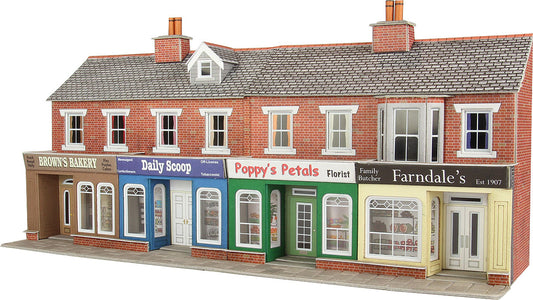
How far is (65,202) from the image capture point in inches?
1103

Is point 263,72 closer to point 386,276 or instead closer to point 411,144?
point 411,144

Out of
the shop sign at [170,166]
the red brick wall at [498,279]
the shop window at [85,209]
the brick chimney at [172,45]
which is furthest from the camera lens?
the brick chimney at [172,45]

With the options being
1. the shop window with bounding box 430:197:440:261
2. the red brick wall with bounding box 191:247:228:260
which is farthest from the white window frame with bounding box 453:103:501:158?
the red brick wall with bounding box 191:247:228:260

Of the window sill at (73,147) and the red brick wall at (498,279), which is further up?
the window sill at (73,147)

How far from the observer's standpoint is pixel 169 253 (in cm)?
2509

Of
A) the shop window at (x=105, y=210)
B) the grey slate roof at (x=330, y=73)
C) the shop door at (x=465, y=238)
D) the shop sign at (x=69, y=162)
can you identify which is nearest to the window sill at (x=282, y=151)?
the grey slate roof at (x=330, y=73)

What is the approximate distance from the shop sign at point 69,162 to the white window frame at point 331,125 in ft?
25.9

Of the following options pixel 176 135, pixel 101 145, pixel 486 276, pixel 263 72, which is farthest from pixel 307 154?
pixel 101 145

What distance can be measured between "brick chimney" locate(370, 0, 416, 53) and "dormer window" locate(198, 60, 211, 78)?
600 centimetres

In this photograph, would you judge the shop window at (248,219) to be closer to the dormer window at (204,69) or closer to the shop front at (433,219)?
the shop front at (433,219)

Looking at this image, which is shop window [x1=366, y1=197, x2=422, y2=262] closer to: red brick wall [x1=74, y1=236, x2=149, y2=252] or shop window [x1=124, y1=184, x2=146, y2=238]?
red brick wall [x1=74, y1=236, x2=149, y2=252]

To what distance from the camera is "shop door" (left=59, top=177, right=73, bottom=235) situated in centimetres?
2792

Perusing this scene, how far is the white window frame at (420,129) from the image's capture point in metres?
21.5

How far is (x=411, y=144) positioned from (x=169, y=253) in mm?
9331
